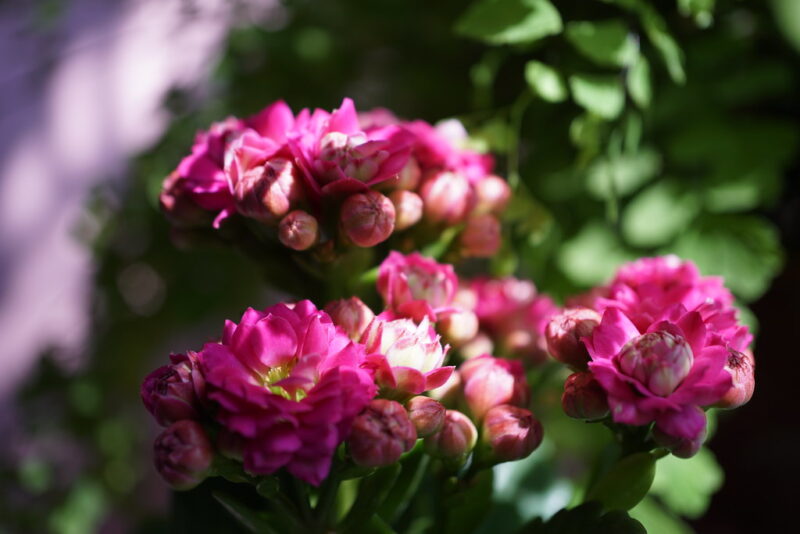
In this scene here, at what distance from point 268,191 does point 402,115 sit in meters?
0.38

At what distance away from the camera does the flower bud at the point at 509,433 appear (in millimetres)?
358

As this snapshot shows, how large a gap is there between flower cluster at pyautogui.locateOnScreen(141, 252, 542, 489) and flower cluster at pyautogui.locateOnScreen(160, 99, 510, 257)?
0.04m

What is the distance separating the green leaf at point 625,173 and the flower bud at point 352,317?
267 mm

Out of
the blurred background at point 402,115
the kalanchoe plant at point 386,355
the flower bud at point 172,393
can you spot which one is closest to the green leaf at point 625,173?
the blurred background at point 402,115

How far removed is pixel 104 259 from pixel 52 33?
238 mm

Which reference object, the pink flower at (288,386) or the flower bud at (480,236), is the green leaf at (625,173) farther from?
the pink flower at (288,386)

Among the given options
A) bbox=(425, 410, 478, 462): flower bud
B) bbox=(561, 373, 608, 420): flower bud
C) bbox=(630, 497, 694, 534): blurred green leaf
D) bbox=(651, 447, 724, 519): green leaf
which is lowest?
bbox=(630, 497, 694, 534): blurred green leaf

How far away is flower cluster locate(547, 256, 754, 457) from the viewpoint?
0.31m

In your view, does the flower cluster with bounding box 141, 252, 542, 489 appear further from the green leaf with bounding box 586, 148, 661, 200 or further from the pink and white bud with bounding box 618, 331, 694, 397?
the green leaf with bounding box 586, 148, 661, 200

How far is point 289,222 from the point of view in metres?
0.36

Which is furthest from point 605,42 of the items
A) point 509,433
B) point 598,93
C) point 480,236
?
point 509,433

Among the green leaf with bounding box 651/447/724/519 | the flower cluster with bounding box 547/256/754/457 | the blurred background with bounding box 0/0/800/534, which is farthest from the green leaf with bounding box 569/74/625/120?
the green leaf with bounding box 651/447/724/519

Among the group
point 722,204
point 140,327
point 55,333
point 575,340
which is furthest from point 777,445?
point 55,333

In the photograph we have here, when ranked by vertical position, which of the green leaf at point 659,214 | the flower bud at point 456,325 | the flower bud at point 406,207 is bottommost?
the green leaf at point 659,214
